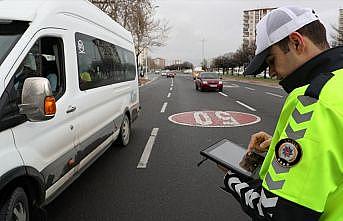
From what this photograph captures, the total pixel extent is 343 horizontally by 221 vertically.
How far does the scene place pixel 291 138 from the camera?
3.46 feet

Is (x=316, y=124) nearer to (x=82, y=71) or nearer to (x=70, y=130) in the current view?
(x=70, y=130)

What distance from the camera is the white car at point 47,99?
259 cm

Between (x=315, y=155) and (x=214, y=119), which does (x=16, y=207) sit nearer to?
(x=315, y=155)

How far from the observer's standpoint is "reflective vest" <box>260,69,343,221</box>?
0.96 meters

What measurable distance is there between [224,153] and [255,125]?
7.85 metres

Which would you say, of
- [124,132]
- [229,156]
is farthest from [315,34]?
[124,132]

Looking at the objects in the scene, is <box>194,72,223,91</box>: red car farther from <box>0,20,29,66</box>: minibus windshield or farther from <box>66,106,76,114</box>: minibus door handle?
<box>0,20,29,66</box>: minibus windshield

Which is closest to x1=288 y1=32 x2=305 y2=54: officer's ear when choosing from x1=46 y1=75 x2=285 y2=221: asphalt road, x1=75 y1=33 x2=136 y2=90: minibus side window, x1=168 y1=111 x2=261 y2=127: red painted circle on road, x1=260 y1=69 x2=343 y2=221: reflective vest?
x1=260 y1=69 x2=343 y2=221: reflective vest

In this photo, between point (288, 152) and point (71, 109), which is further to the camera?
point (71, 109)

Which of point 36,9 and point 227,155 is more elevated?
point 36,9

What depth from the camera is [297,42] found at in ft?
4.21

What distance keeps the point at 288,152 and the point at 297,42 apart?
1.57 feet

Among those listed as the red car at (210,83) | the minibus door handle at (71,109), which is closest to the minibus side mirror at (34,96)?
the minibus door handle at (71,109)

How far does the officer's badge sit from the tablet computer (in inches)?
25.0
